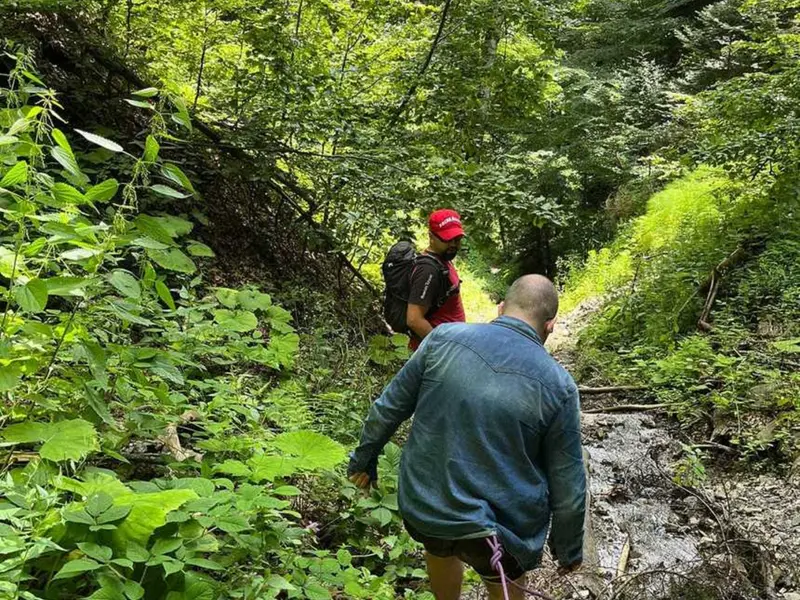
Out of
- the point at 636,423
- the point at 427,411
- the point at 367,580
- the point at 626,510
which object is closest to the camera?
the point at 427,411

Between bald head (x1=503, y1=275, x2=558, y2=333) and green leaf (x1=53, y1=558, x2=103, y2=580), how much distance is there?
191 centimetres

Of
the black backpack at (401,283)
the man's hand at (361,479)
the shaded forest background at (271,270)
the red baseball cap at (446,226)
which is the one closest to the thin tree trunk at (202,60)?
the shaded forest background at (271,270)

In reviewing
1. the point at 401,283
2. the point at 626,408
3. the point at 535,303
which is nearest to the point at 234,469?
the point at 535,303

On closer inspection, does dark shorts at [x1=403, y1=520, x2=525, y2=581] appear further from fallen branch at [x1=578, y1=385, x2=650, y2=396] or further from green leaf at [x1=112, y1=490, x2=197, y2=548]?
fallen branch at [x1=578, y1=385, x2=650, y2=396]

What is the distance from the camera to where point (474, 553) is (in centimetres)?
260

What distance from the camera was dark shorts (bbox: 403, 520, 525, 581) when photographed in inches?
102

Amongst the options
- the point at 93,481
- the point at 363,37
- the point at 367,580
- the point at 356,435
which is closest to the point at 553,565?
the point at 367,580

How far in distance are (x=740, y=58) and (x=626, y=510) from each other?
535 inches

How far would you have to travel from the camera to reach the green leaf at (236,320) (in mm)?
4359

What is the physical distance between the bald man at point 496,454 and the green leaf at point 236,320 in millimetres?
2019

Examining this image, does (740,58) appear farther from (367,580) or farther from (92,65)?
(367,580)

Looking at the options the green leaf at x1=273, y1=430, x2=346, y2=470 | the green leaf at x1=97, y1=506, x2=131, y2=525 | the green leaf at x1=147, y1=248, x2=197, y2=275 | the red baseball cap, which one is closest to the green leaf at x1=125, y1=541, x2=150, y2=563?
the green leaf at x1=97, y1=506, x2=131, y2=525

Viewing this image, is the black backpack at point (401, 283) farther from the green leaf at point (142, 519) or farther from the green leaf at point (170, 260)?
the green leaf at point (142, 519)

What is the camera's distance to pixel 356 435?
4.82 metres
